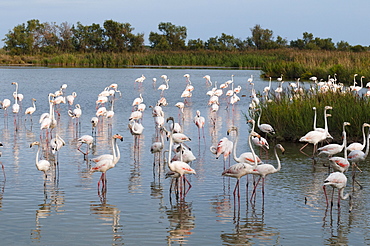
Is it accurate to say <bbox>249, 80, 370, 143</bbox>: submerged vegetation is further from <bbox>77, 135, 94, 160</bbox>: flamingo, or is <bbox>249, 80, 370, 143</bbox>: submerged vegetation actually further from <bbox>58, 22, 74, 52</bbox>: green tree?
<bbox>58, 22, 74, 52</bbox>: green tree

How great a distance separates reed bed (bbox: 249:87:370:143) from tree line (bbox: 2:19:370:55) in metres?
61.8

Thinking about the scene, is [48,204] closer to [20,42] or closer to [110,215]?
[110,215]

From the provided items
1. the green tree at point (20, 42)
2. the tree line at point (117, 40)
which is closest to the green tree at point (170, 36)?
the tree line at point (117, 40)

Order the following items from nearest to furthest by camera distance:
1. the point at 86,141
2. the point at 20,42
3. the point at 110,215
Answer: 1. the point at 110,215
2. the point at 86,141
3. the point at 20,42

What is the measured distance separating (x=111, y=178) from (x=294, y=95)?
786cm

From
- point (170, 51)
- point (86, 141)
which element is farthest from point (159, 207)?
point (170, 51)

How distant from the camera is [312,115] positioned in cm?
1386

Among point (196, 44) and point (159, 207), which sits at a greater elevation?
point (196, 44)

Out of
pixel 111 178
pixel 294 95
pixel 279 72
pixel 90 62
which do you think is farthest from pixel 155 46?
pixel 111 178

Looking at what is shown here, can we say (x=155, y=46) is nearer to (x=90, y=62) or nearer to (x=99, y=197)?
(x=90, y=62)

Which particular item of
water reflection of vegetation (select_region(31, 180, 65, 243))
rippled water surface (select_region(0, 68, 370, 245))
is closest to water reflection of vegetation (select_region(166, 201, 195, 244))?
rippled water surface (select_region(0, 68, 370, 245))

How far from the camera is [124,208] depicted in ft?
27.1

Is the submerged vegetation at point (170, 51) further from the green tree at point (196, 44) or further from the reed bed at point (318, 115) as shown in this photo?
the reed bed at point (318, 115)

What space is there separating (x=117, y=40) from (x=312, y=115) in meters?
70.6
